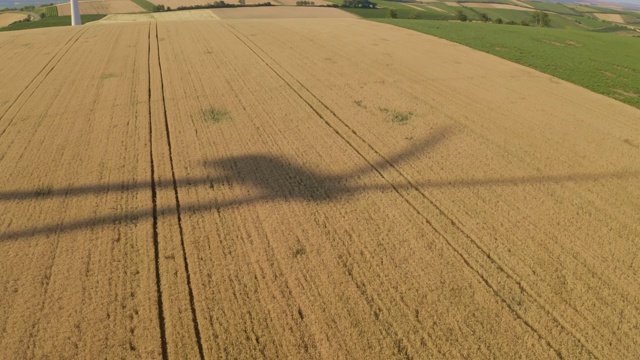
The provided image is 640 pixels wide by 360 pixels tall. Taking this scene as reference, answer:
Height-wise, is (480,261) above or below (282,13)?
below

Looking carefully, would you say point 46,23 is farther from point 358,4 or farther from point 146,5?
point 358,4

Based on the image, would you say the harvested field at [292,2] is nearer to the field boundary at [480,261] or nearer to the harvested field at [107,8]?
the harvested field at [107,8]

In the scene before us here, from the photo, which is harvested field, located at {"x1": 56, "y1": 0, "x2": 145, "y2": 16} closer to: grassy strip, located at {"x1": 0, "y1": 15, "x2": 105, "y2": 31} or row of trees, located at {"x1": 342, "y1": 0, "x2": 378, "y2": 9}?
grassy strip, located at {"x1": 0, "y1": 15, "x2": 105, "y2": 31}

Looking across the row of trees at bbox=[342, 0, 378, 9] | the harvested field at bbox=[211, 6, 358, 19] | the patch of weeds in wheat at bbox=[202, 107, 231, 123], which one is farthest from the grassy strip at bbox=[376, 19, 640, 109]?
the row of trees at bbox=[342, 0, 378, 9]

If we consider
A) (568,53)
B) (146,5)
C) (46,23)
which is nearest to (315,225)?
(568,53)

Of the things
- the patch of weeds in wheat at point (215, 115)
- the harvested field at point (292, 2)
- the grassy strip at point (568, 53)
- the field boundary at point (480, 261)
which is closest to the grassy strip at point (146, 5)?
the harvested field at point (292, 2)

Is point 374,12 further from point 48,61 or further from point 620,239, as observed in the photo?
point 620,239

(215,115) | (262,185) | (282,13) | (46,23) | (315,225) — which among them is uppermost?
(282,13)
